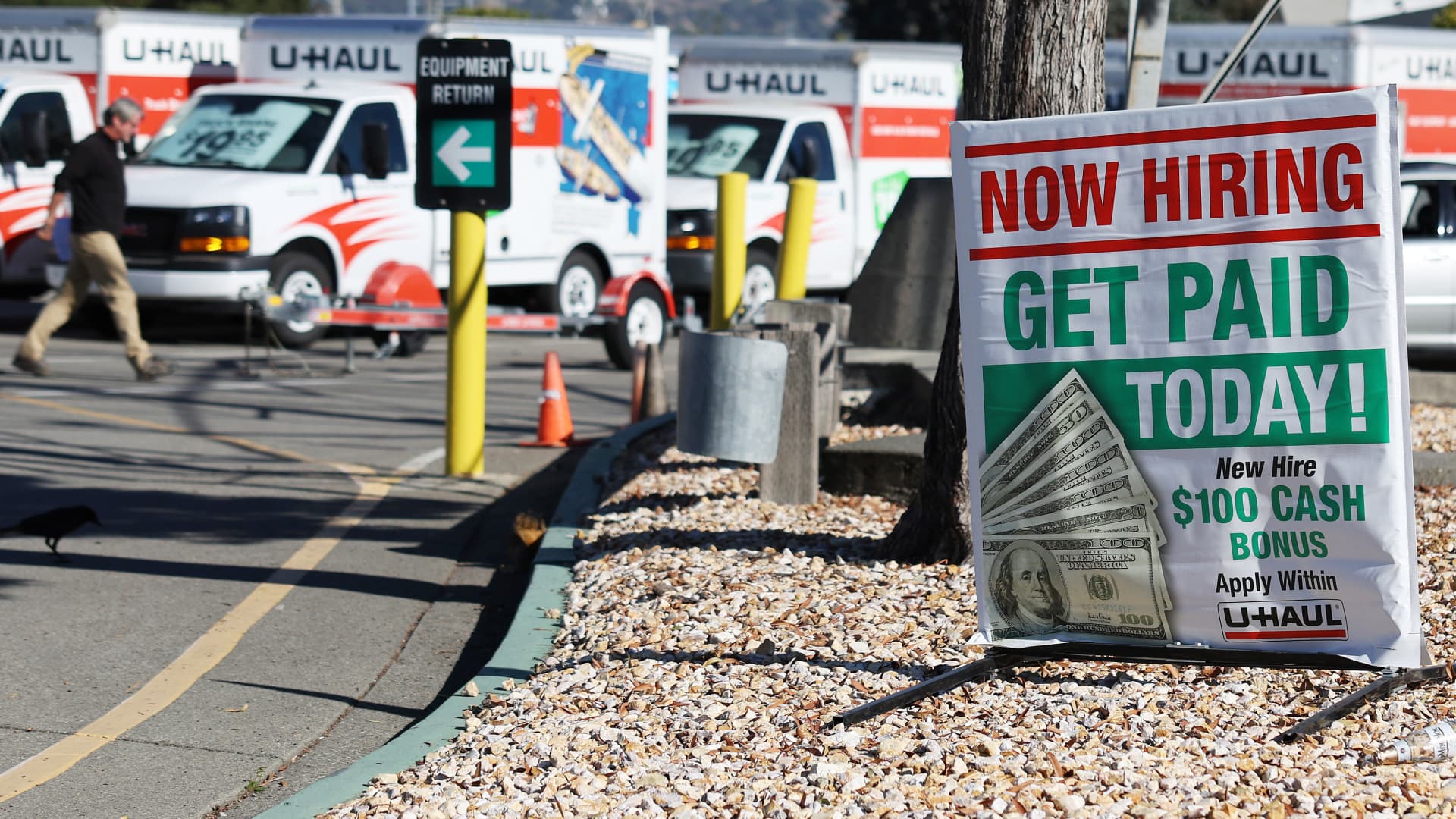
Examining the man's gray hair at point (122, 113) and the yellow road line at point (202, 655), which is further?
the man's gray hair at point (122, 113)

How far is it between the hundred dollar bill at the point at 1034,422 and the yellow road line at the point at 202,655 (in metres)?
2.60

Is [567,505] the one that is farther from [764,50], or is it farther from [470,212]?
[764,50]

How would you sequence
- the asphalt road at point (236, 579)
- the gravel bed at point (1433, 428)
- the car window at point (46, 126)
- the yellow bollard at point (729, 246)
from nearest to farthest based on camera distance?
1. the asphalt road at point (236, 579)
2. the gravel bed at point (1433, 428)
3. the yellow bollard at point (729, 246)
4. the car window at point (46, 126)

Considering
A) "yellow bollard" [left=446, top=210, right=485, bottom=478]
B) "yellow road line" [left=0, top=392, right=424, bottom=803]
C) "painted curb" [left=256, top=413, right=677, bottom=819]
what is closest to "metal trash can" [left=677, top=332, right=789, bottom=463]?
"painted curb" [left=256, top=413, right=677, bottom=819]

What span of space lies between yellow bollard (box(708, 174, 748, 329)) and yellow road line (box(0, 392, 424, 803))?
2329 millimetres

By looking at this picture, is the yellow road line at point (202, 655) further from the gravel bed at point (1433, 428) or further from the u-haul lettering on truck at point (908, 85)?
the u-haul lettering on truck at point (908, 85)

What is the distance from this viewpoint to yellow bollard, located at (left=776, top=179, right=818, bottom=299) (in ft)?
35.0

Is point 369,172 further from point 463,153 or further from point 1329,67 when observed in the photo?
point 1329,67

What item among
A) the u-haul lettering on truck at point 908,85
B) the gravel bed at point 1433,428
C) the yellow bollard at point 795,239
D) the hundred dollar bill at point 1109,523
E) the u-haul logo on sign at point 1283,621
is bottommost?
the u-haul logo on sign at point 1283,621

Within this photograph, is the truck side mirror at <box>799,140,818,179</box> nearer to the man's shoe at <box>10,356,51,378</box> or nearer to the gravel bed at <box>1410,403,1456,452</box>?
the man's shoe at <box>10,356,51,378</box>

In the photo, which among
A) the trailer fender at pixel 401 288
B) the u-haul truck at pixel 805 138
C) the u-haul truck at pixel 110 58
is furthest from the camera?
the u-haul truck at pixel 805 138

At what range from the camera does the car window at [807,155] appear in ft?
59.0

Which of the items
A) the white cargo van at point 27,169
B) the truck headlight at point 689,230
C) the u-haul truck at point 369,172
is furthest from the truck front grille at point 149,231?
the truck headlight at point 689,230

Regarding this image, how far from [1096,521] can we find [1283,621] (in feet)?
1.68
